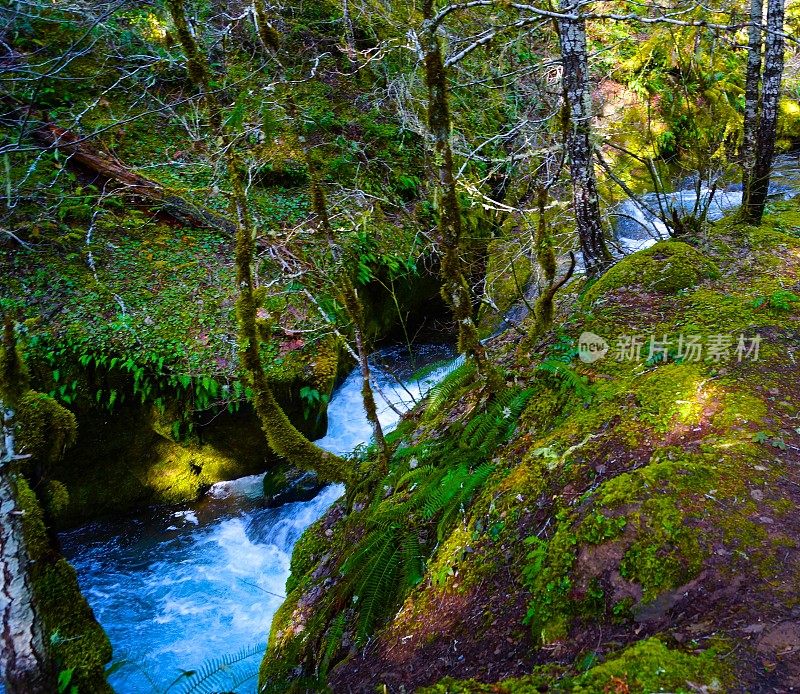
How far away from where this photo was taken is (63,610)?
389cm

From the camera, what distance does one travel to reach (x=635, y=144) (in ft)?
40.3

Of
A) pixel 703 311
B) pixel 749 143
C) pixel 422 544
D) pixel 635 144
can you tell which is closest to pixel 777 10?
pixel 749 143

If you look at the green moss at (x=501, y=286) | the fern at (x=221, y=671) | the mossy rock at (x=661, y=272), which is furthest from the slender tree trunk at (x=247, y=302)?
the green moss at (x=501, y=286)

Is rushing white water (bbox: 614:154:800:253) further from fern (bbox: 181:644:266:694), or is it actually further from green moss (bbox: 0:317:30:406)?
green moss (bbox: 0:317:30:406)

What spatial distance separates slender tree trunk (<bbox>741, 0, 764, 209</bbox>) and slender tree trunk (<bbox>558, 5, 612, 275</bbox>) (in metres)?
2.02

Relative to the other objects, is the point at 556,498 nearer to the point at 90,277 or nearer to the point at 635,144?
the point at 90,277

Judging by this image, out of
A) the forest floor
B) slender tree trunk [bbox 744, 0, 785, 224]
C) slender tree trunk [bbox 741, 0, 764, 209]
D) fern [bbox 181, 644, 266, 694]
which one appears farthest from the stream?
the forest floor

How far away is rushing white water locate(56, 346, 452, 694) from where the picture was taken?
5492 millimetres

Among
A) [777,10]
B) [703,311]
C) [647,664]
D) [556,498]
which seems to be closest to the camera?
[647,664]

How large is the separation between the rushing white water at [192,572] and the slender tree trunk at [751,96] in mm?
4640

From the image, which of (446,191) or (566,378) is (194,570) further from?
(446,191)

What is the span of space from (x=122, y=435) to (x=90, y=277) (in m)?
2.36

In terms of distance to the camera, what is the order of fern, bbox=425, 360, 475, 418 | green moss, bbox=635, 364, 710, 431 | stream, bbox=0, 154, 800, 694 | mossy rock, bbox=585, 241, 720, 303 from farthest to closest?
stream, bbox=0, 154, 800, 694
mossy rock, bbox=585, 241, 720, 303
fern, bbox=425, 360, 475, 418
green moss, bbox=635, 364, 710, 431

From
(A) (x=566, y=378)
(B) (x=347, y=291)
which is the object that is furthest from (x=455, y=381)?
(B) (x=347, y=291)
